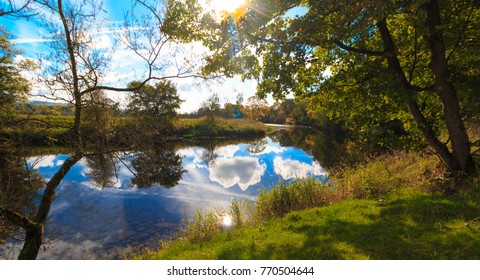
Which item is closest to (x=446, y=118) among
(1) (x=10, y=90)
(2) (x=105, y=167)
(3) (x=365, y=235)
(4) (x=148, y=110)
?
(3) (x=365, y=235)

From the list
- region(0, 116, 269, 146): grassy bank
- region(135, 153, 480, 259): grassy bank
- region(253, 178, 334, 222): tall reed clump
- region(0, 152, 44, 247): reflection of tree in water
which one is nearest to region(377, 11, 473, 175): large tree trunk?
region(135, 153, 480, 259): grassy bank

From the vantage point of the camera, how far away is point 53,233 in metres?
10.2

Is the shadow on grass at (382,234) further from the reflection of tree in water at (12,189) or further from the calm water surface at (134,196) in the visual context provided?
the reflection of tree in water at (12,189)

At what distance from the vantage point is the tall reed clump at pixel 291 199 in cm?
972

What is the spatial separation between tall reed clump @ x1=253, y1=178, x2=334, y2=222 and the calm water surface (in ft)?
12.1

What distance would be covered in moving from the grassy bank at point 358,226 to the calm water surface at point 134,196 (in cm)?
266

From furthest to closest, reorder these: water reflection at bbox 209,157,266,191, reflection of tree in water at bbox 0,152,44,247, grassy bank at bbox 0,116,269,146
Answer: water reflection at bbox 209,157,266,191, grassy bank at bbox 0,116,269,146, reflection of tree in water at bbox 0,152,44,247

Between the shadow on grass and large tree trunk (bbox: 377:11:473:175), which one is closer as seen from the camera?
the shadow on grass

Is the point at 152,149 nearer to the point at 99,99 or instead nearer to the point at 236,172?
the point at 99,99

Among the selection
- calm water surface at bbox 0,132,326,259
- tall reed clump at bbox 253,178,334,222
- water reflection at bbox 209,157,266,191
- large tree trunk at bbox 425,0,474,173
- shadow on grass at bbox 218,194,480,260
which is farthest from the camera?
water reflection at bbox 209,157,266,191

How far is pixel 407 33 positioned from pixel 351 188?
6.30 m

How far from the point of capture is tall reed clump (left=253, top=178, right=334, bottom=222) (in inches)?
383

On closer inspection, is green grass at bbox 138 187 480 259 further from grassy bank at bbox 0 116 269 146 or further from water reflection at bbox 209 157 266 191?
water reflection at bbox 209 157 266 191

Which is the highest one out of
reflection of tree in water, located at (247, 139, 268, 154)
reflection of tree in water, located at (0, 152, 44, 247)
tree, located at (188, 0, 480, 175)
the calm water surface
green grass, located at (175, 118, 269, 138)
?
green grass, located at (175, 118, 269, 138)
